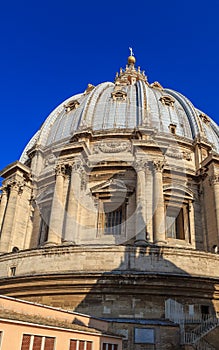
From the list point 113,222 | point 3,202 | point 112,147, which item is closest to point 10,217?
point 3,202

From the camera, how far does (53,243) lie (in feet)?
82.7

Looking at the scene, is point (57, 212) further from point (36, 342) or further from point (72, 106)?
point (36, 342)

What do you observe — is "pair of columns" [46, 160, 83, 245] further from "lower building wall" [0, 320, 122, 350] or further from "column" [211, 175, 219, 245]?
"lower building wall" [0, 320, 122, 350]

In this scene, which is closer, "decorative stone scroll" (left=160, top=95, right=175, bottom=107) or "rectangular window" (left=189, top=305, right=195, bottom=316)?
"rectangular window" (left=189, top=305, right=195, bottom=316)

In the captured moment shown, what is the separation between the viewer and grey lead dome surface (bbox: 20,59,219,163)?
119ft

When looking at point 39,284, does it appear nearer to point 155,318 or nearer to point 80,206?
point 155,318

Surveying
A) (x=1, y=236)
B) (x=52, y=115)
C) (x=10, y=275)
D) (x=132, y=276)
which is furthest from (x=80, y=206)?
(x=52, y=115)

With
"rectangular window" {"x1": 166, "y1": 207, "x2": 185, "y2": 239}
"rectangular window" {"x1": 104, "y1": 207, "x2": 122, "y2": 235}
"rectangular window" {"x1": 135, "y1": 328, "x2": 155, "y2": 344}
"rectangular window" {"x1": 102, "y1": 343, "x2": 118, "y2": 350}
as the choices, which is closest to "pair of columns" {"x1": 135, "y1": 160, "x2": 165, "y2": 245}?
"rectangular window" {"x1": 104, "y1": 207, "x2": 122, "y2": 235}

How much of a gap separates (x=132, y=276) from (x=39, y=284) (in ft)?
16.5

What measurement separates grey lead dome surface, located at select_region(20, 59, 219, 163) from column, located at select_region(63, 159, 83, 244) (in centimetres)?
695

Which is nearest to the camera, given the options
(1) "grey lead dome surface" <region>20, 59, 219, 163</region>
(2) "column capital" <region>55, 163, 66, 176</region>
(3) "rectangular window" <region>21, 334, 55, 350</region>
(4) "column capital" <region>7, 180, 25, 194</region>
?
(3) "rectangular window" <region>21, 334, 55, 350</region>

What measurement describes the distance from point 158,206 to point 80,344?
16.0 m

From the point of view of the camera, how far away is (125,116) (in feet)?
121

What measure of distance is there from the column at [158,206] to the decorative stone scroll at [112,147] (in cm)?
466
